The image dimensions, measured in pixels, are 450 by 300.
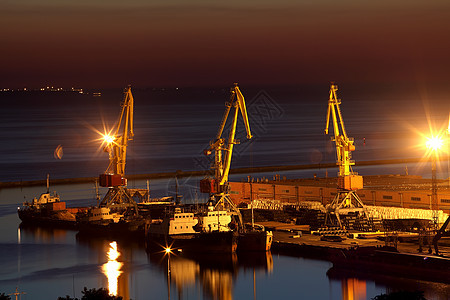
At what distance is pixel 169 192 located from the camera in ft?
228

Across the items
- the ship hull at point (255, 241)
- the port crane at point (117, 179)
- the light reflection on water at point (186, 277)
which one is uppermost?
the port crane at point (117, 179)

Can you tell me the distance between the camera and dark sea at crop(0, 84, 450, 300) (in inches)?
1358

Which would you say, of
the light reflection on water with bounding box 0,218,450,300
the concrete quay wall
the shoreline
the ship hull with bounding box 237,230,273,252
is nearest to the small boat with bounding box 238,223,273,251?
the ship hull with bounding box 237,230,273,252

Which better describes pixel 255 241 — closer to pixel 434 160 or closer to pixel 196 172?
pixel 434 160

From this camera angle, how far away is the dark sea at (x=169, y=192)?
113 ft

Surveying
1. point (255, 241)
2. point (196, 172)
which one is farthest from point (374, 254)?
point (196, 172)

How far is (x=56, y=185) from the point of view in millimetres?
75500

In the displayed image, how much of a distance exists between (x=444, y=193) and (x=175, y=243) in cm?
1472

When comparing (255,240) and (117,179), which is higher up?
(117,179)

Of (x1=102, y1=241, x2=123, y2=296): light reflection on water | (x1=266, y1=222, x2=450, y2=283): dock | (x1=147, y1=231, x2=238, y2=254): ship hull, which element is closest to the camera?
(x1=266, y1=222, x2=450, y2=283): dock

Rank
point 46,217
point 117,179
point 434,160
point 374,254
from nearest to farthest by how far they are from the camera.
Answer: point 374,254
point 434,160
point 117,179
point 46,217

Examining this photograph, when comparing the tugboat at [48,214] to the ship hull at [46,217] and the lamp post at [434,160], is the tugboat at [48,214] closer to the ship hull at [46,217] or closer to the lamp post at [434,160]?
the ship hull at [46,217]

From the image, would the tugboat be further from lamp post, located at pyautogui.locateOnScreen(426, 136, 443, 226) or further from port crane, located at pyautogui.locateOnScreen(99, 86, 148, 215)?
lamp post, located at pyautogui.locateOnScreen(426, 136, 443, 226)

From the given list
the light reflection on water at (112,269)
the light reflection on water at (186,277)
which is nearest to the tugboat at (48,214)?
the light reflection on water at (186,277)
